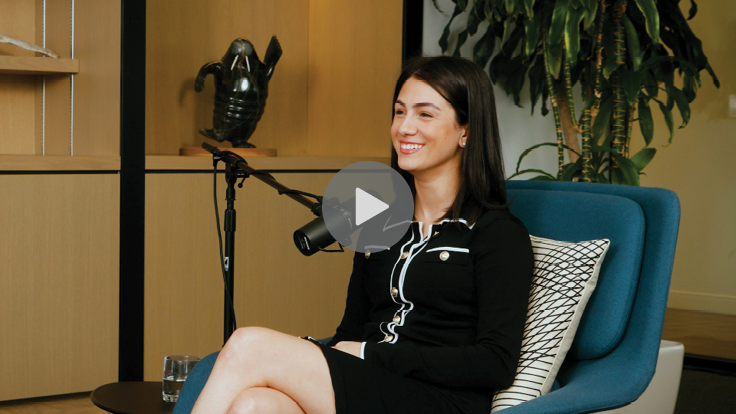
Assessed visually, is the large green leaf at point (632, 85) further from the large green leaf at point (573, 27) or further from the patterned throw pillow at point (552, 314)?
the patterned throw pillow at point (552, 314)

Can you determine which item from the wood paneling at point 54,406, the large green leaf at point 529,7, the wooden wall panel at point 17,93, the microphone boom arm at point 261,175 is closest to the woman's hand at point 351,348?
the microphone boom arm at point 261,175

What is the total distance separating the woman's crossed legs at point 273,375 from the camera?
1.30 m

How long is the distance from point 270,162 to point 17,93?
1009 millimetres

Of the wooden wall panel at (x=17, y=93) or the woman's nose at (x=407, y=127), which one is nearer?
the woman's nose at (x=407, y=127)

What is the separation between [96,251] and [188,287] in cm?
36

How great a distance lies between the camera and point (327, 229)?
1252 millimetres

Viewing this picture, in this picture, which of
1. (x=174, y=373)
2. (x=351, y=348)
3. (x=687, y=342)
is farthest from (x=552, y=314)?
(x=687, y=342)

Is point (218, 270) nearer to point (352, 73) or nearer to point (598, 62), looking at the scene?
point (352, 73)

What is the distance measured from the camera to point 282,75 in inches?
141

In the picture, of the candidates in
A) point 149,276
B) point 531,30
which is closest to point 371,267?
point 149,276

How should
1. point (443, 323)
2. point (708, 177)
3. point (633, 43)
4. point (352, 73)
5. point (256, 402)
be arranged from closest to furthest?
point (256, 402), point (443, 323), point (633, 43), point (352, 73), point (708, 177)

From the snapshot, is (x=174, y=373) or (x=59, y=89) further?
(x=59, y=89)

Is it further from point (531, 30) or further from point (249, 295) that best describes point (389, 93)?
point (249, 295)
